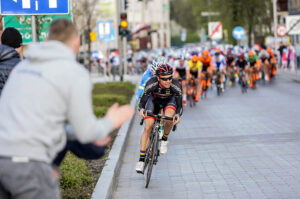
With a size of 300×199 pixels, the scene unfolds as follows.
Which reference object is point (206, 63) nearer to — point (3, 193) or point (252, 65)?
point (252, 65)

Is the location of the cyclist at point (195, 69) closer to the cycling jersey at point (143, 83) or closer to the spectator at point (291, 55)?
the cycling jersey at point (143, 83)

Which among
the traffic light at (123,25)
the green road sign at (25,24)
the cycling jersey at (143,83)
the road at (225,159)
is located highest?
the traffic light at (123,25)

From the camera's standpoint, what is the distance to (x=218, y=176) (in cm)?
997

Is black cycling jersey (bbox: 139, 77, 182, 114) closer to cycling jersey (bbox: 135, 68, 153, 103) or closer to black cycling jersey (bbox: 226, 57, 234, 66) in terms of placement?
cycling jersey (bbox: 135, 68, 153, 103)

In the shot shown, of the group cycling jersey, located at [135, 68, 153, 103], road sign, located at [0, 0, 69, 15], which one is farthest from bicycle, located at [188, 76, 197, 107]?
road sign, located at [0, 0, 69, 15]

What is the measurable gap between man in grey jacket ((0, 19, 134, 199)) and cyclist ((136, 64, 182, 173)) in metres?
5.84

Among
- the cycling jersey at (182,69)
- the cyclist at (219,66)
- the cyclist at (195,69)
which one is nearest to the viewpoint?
the cycling jersey at (182,69)

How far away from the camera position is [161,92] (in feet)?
34.8

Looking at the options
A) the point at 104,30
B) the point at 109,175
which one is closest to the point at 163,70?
the point at 109,175

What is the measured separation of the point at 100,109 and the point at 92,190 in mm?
10378

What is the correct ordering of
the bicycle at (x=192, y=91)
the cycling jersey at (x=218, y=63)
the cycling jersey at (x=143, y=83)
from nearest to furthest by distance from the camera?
the cycling jersey at (x=143, y=83) < the bicycle at (x=192, y=91) < the cycling jersey at (x=218, y=63)

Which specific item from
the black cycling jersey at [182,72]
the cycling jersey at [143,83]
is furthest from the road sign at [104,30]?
the cycling jersey at [143,83]

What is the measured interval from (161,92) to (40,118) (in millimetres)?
6676

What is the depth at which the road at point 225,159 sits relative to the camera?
352 inches
